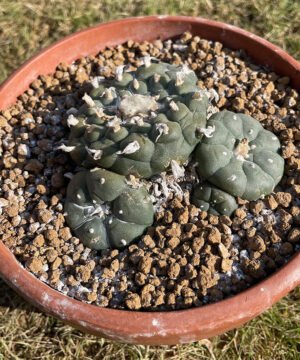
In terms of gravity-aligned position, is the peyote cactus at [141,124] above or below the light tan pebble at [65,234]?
above

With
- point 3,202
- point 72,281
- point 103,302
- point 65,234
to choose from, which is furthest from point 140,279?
point 3,202

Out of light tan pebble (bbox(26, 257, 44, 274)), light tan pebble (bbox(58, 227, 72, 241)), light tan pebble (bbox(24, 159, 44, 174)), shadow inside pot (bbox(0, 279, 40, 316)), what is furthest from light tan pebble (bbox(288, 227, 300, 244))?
shadow inside pot (bbox(0, 279, 40, 316))

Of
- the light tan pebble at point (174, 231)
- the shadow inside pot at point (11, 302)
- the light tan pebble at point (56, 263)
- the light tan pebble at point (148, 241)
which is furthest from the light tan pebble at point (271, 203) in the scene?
the shadow inside pot at point (11, 302)

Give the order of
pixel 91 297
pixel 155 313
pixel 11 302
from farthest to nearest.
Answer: pixel 11 302
pixel 91 297
pixel 155 313

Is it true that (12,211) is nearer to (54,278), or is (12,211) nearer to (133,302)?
(54,278)

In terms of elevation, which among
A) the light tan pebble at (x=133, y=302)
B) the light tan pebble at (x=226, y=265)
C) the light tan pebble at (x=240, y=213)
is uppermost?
the light tan pebble at (x=240, y=213)

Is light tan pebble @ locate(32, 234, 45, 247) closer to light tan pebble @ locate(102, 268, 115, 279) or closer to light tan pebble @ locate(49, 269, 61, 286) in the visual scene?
light tan pebble @ locate(49, 269, 61, 286)

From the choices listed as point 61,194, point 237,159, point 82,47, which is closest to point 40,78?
point 82,47

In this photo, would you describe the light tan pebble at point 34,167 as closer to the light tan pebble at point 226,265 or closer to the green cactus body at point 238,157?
the green cactus body at point 238,157
